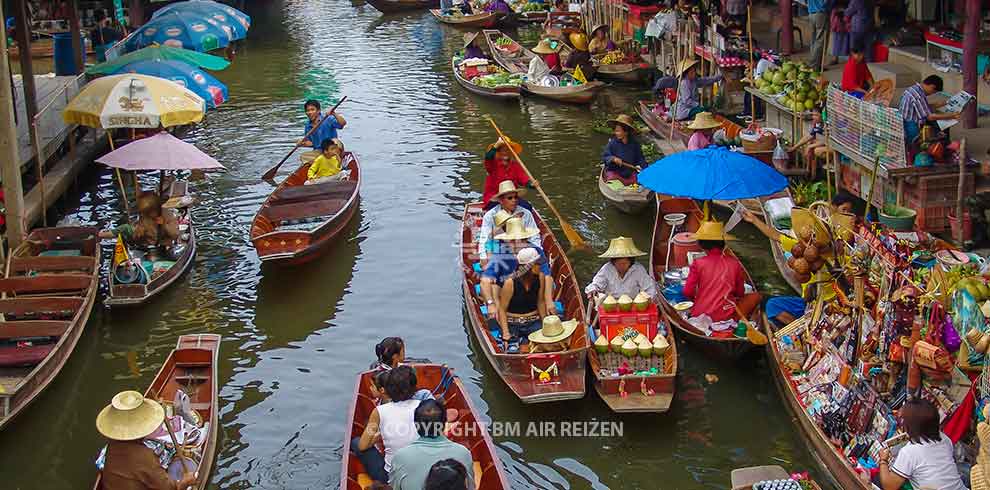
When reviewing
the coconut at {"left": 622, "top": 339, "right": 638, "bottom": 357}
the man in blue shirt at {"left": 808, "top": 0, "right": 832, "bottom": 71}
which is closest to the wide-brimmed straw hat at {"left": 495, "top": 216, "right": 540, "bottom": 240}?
the coconut at {"left": 622, "top": 339, "right": 638, "bottom": 357}

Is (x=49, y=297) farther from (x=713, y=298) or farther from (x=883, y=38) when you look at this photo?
(x=883, y=38)

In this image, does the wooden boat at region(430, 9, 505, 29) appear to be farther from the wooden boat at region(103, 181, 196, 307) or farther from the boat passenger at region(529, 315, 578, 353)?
the boat passenger at region(529, 315, 578, 353)

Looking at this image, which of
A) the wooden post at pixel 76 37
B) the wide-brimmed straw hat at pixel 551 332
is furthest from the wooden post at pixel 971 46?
the wooden post at pixel 76 37

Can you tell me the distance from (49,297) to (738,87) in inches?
448

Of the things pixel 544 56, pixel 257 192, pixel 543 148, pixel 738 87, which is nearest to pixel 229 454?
pixel 257 192

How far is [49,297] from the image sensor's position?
35.1 ft

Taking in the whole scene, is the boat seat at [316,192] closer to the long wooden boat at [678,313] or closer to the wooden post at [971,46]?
the long wooden boat at [678,313]

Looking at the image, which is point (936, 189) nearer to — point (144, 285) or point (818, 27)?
point (818, 27)

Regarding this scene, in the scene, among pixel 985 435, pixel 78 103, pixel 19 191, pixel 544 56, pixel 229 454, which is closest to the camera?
pixel 985 435

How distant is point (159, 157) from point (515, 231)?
4.23 metres

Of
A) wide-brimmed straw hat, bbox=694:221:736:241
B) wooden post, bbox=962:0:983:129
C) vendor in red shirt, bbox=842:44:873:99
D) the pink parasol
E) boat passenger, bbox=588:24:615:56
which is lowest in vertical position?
wide-brimmed straw hat, bbox=694:221:736:241

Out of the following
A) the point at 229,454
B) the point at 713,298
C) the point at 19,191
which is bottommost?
the point at 229,454

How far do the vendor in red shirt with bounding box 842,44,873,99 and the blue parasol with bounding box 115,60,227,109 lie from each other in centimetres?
844

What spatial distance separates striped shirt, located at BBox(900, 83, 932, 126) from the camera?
1093 centimetres
